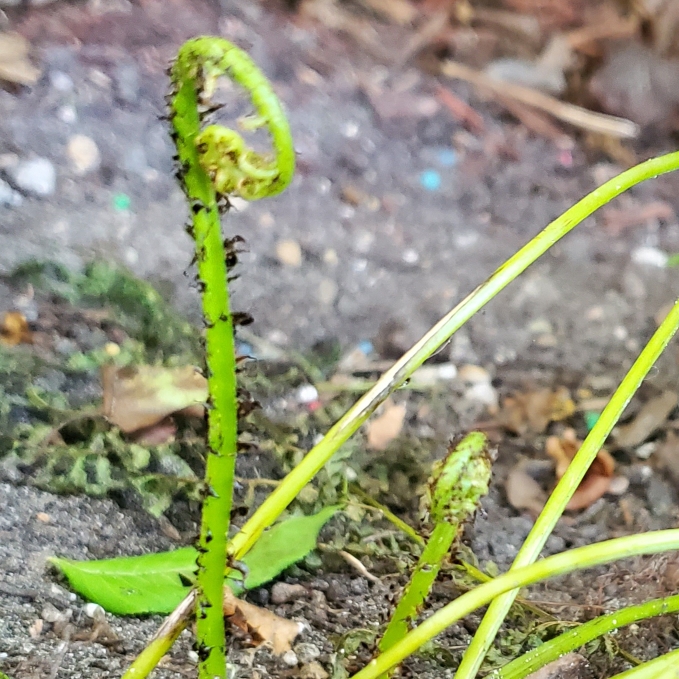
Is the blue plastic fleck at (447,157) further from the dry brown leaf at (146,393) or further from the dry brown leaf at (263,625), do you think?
the dry brown leaf at (263,625)

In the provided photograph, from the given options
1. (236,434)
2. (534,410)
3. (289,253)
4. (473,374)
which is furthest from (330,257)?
(236,434)

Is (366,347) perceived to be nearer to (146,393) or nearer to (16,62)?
(146,393)

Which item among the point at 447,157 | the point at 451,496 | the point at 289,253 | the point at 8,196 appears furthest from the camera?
the point at 447,157

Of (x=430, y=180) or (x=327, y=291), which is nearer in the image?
(x=327, y=291)

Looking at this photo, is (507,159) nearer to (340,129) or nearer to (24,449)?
(340,129)

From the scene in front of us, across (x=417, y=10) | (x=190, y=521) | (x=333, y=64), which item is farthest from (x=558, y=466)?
(x=417, y=10)

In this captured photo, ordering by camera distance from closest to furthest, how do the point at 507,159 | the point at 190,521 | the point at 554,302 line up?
the point at 190,521
the point at 554,302
the point at 507,159
